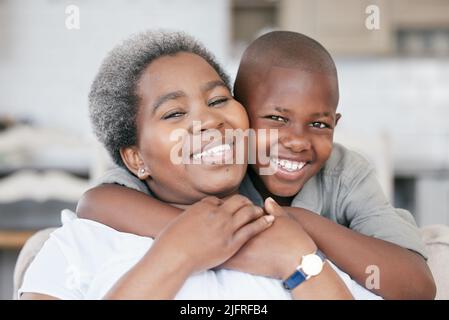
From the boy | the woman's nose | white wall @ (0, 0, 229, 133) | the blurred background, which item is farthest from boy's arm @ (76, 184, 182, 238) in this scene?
white wall @ (0, 0, 229, 133)

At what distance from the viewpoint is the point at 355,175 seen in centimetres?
86

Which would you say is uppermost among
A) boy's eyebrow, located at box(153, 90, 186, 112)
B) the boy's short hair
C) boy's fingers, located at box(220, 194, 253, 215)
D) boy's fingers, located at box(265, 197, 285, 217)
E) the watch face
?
the boy's short hair

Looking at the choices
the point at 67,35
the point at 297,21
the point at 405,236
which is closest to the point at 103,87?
the point at 405,236

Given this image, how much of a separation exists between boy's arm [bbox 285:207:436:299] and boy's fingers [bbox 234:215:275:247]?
8 centimetres

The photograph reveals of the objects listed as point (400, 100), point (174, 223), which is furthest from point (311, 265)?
point (400, 100)

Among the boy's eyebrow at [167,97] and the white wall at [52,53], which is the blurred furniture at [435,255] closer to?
the boy's eyebrow at [167,97]

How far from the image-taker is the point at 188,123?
0.69 m

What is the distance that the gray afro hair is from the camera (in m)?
0.76

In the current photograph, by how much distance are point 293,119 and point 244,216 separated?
→ 7.9 inches

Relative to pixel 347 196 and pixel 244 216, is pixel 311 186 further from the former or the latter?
pixel 244 216

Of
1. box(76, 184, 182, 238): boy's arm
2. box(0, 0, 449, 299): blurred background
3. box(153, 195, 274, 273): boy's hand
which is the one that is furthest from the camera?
box(0, 0, 449, 299): blurred background

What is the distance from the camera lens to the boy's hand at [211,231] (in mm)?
615

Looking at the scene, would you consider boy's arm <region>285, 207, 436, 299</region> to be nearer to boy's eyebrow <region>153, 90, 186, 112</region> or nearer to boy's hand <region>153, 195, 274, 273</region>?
boy's hand <region>153, 195, 274, 273</region>

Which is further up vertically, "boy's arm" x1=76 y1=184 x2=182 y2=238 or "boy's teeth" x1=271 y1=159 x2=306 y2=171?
"boy's teeth" x1=271 y1=159 x2=306 y2=171
